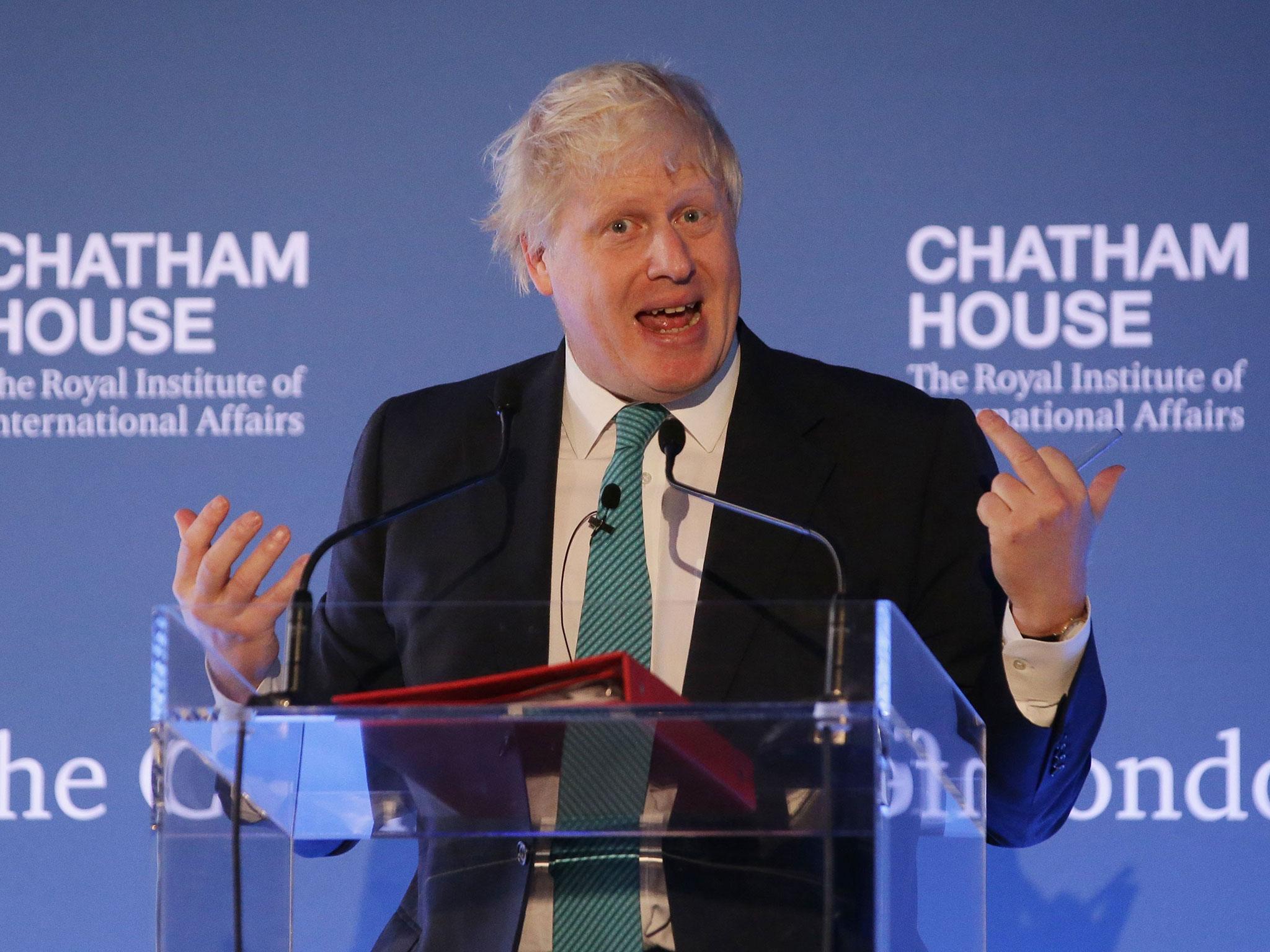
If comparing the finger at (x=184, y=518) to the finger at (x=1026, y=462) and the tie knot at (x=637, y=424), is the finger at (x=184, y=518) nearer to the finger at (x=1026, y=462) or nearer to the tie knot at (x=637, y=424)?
the tie knot at (x=637, y=424)

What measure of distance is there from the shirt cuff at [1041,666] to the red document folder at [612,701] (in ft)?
1.78

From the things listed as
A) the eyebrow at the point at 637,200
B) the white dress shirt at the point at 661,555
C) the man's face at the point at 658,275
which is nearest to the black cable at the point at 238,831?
the white dress shirt at the point at 661,555

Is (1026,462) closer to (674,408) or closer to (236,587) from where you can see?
(674,408)

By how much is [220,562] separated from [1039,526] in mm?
901

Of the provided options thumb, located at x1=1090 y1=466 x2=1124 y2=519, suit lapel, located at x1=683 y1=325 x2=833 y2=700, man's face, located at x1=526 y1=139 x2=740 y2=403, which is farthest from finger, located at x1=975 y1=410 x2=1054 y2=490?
man's face, located at x1=526 y1=139 x2=740 y2=403

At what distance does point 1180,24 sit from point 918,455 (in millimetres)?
1577

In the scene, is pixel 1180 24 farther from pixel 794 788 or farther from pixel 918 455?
pixel 794 788

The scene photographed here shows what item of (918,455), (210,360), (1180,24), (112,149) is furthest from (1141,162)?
(112,149)

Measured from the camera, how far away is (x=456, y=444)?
2326 millimetres

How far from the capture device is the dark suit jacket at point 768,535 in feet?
6.10

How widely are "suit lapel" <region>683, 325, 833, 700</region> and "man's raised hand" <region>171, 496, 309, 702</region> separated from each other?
492 mm

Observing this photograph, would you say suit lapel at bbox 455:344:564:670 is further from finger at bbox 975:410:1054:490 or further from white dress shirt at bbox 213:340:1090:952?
finger at bbox 975:410:1054:490

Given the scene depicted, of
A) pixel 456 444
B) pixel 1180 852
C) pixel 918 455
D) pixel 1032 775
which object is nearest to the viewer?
pixel 1032 775

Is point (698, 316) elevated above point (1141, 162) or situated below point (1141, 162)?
below
